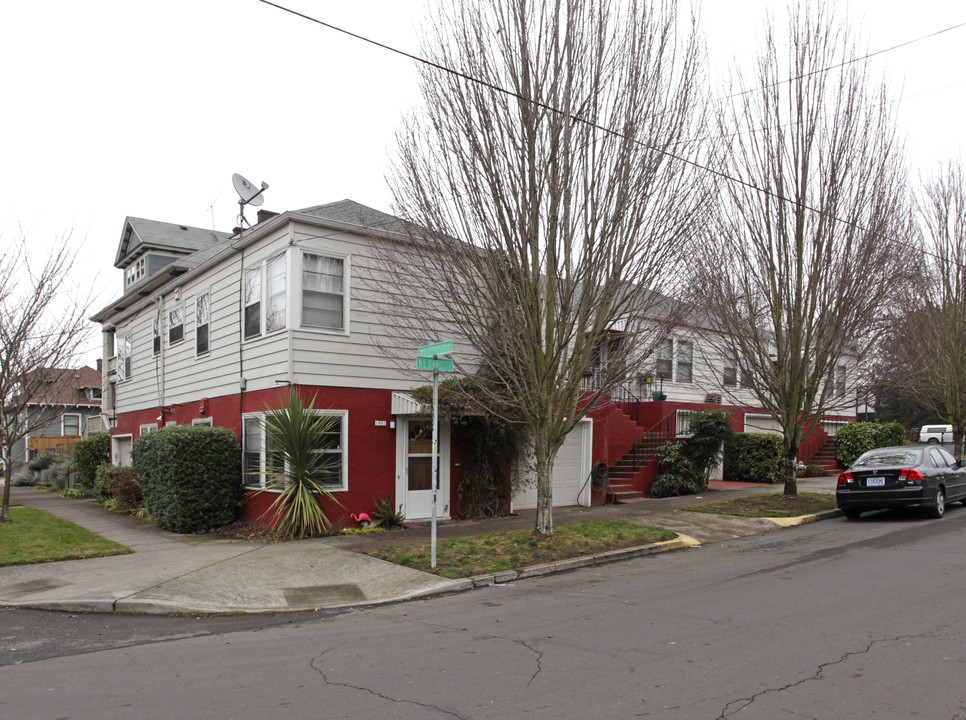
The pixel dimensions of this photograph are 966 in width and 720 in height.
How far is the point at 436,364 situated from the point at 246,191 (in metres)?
7.63

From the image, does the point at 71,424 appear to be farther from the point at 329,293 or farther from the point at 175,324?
the point at 329,293

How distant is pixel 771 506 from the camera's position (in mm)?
15070

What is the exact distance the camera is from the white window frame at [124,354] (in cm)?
2211

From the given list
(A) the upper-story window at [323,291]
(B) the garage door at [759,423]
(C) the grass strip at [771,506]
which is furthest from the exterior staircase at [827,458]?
(A) the upper-story window at [323,291]

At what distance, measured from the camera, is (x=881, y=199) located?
1461cm

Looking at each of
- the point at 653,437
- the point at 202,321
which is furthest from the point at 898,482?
the point at 202,321

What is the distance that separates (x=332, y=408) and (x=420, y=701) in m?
8.53

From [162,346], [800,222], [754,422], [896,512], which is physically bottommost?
[896,512]

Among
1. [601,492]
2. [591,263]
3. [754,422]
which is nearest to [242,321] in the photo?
[591,263]

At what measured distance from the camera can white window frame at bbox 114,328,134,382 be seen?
2211 cm

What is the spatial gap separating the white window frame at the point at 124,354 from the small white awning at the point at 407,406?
12.2m

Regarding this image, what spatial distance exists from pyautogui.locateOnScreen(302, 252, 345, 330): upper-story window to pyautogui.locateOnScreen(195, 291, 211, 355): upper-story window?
4452 mm

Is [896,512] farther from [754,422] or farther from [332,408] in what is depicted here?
[332,408]

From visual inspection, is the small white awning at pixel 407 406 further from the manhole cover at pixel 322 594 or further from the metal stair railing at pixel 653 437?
the metal stair railing at pixel 653 437
